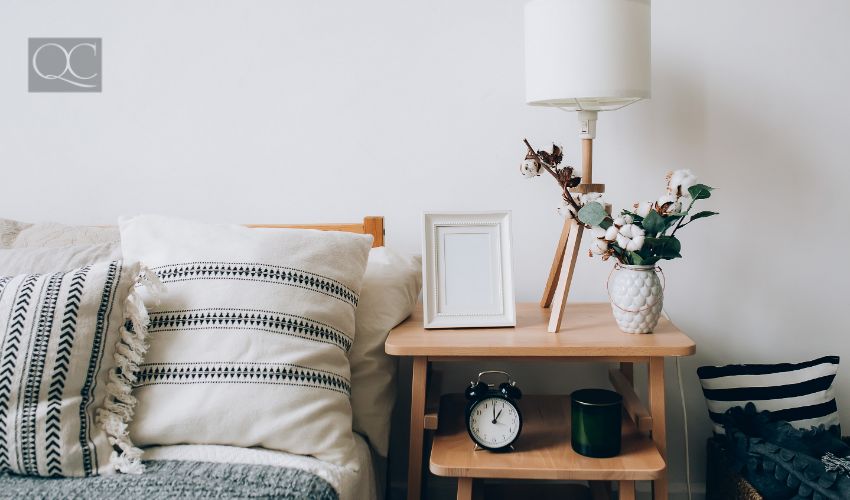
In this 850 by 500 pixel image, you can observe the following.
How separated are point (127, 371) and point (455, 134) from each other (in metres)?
0.98

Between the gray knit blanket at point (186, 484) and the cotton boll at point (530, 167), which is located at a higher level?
the cotton boll at point (530, 167)

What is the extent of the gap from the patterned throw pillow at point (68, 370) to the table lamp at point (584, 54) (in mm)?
836

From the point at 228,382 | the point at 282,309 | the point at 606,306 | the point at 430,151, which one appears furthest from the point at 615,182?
the point at 228,382

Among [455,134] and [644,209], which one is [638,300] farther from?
[455,134]

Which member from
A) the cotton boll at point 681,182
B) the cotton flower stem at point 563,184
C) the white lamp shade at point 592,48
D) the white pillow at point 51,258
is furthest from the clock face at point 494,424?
the white pillow at point 51,258

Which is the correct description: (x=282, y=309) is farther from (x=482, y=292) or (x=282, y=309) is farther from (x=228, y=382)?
(x=482, y=292)

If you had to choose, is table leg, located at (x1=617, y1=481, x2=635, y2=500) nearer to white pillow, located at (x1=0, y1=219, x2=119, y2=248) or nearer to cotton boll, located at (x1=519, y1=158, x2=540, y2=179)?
cotton boll, located at (x1=519, y1=158, x2=540, y2=179)

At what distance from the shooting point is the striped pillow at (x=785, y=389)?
5.42ft

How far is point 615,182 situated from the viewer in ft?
5.97

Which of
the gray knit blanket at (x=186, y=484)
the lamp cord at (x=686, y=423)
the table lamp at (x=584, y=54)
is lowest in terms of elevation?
the lamp cord at (x=686, y=423)

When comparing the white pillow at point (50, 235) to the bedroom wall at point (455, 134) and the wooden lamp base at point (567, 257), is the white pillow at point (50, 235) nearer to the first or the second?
the bedroom wall at point (455, 134)

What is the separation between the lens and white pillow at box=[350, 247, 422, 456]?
1.47m

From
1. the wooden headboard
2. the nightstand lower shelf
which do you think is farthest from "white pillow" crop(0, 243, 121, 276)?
the nightstand lower shelf

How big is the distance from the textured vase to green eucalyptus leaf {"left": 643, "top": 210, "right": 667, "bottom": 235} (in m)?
0.08
